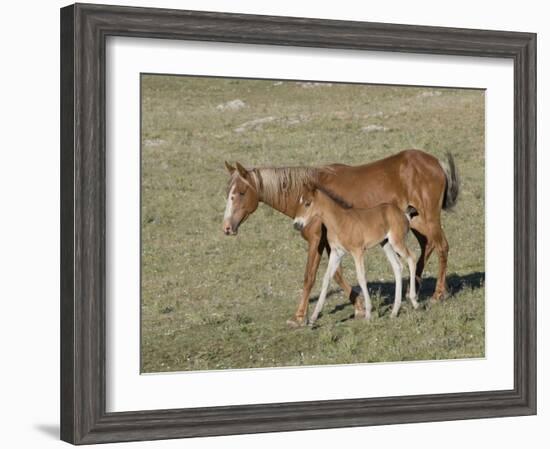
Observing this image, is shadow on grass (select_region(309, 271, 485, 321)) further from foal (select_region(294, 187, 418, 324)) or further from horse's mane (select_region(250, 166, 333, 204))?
horse's mane (select_region(250, 166, 333, 204))

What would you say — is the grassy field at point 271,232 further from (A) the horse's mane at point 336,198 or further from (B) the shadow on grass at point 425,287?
(A) the horse's mane at point 336,198

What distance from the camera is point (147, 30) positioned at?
35.4 feet

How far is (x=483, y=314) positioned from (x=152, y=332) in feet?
10.6

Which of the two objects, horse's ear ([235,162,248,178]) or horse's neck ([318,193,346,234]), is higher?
horse's ear ([235,162,248,178])

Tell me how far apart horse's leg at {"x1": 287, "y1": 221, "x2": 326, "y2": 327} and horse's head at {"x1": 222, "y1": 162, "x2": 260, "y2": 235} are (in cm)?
59

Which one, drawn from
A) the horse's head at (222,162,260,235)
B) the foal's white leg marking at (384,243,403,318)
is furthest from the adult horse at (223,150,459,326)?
the foal's white leg marking at (384,243,403,318)

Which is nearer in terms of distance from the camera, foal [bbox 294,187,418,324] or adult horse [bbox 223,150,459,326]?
adult horse [bbox 223,150,459,326]

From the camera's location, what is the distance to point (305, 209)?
471 inches

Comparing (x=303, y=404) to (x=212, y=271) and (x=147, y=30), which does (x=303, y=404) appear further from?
(x=147, y=30)

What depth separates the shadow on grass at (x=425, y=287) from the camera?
12.0 metres

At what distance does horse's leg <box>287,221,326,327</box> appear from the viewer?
11.7m

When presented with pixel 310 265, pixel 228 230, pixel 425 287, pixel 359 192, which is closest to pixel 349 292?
pixel 310 265

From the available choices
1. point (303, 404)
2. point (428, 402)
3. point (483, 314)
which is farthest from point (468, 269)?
point (303, 404)

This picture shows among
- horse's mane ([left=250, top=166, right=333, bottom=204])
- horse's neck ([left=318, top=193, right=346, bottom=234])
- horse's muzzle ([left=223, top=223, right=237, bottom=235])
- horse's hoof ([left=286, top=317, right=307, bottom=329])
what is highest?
horse's mane ([left=250, top=166, right=333, bottom=204])
